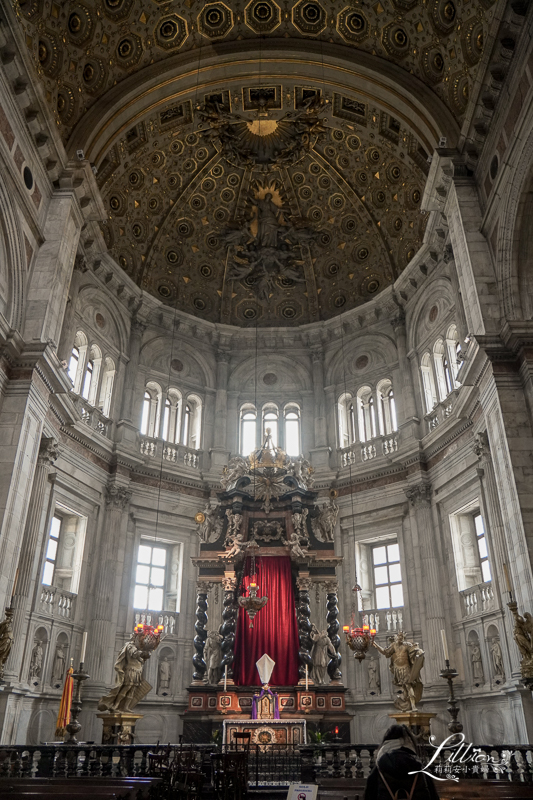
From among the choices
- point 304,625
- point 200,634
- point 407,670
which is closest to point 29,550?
point 200,634

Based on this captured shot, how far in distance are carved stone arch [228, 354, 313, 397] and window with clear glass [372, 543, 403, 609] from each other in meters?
7.65

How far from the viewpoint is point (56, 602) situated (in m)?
18.4

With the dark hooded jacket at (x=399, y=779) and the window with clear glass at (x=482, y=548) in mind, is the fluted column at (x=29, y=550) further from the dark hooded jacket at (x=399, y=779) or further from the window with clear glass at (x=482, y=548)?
the window with clear glass at (x=482, y=548)

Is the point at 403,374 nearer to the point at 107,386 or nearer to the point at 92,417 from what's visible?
the point at 107,386

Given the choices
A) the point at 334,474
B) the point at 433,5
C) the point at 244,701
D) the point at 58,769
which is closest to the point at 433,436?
the point at 334,474

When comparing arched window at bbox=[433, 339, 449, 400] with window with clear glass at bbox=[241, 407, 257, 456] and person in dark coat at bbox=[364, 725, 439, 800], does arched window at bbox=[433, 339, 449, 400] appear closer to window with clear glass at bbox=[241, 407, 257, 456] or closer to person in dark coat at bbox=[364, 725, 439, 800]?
window with clear glass at bbox=[241, 407, 257, 456]

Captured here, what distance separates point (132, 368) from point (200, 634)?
403 inches

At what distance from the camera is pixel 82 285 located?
72.6 ft

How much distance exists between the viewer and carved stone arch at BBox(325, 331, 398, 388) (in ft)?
82.5

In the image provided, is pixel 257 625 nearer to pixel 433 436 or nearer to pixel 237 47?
pixel 433 436

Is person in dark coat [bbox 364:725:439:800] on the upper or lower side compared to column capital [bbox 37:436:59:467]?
lower

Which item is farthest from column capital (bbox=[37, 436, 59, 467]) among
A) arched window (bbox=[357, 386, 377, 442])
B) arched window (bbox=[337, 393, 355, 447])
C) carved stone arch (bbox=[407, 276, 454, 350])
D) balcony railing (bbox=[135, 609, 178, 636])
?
carved stone arch (bbox=[407, 276, 454, 350])

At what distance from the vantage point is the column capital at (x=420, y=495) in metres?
21.0

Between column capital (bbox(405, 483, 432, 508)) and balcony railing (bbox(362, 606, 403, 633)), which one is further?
column capital (bbox(405, 483, 432, 508))
